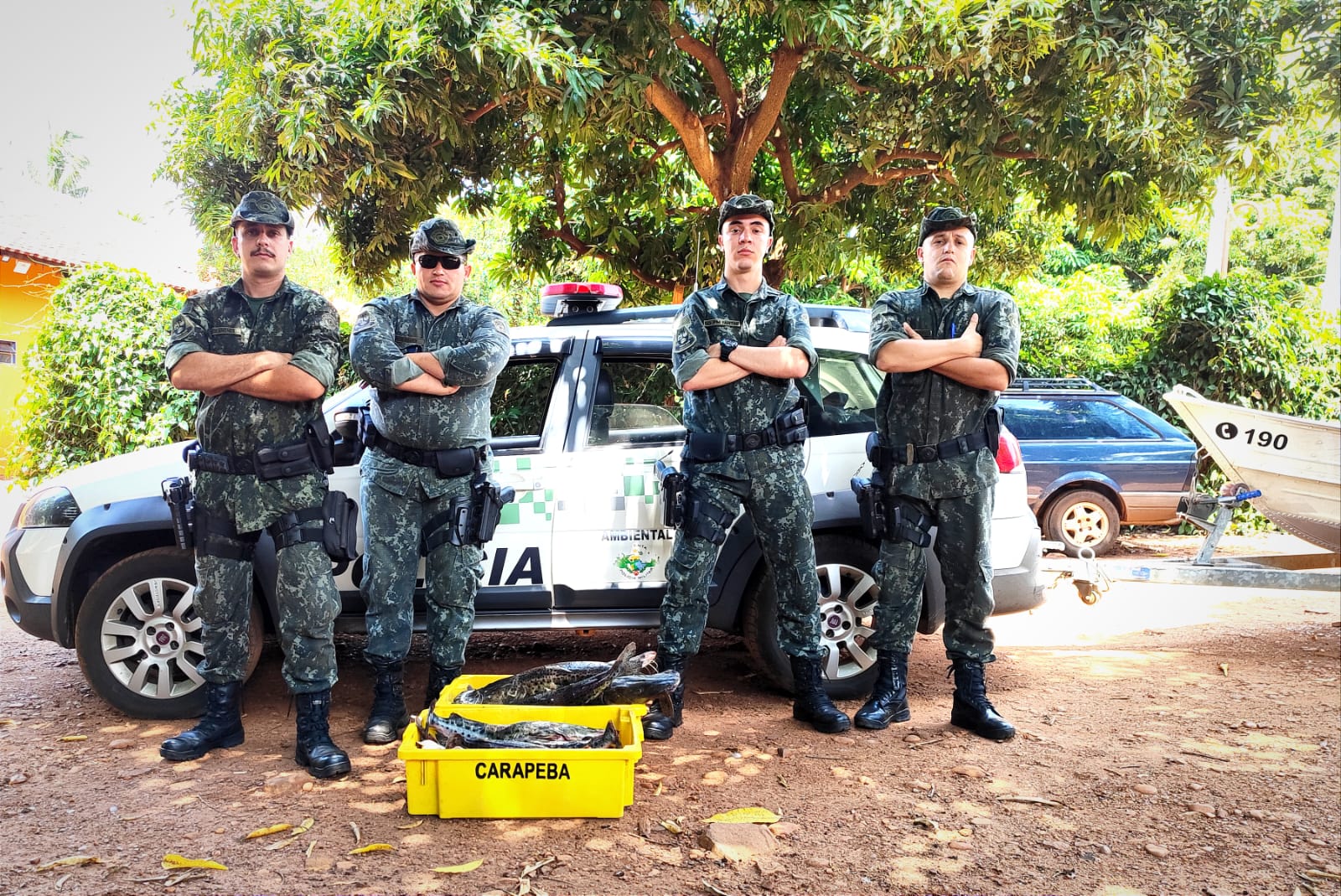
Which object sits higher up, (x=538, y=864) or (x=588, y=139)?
(x=588, y=139)

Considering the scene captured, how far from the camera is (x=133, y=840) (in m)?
2.93

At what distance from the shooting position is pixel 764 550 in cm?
391

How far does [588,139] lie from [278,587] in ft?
14.8

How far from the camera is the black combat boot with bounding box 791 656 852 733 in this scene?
391 centimetres

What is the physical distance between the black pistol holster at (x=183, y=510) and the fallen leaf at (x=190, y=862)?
1.19m

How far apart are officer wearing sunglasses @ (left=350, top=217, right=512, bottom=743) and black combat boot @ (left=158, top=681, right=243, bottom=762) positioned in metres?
0.52

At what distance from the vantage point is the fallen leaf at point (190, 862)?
275cm

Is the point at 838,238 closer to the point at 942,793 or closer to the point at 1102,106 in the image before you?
the point at 1102,106

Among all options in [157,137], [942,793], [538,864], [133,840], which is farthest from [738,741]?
[157,137]

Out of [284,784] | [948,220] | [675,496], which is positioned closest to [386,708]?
[284,784]

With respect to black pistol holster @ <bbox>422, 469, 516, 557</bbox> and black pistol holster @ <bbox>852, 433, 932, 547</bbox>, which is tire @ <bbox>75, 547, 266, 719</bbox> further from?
black pistol holster @ <bbox>852, 433, 932, 547</bbox>

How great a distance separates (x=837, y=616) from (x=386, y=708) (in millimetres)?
2010

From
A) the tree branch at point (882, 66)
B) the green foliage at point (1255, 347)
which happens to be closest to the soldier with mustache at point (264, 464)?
the tree branch at point (882, 66)

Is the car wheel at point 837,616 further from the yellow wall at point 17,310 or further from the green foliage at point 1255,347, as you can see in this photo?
the green foliage at point 1255,347
